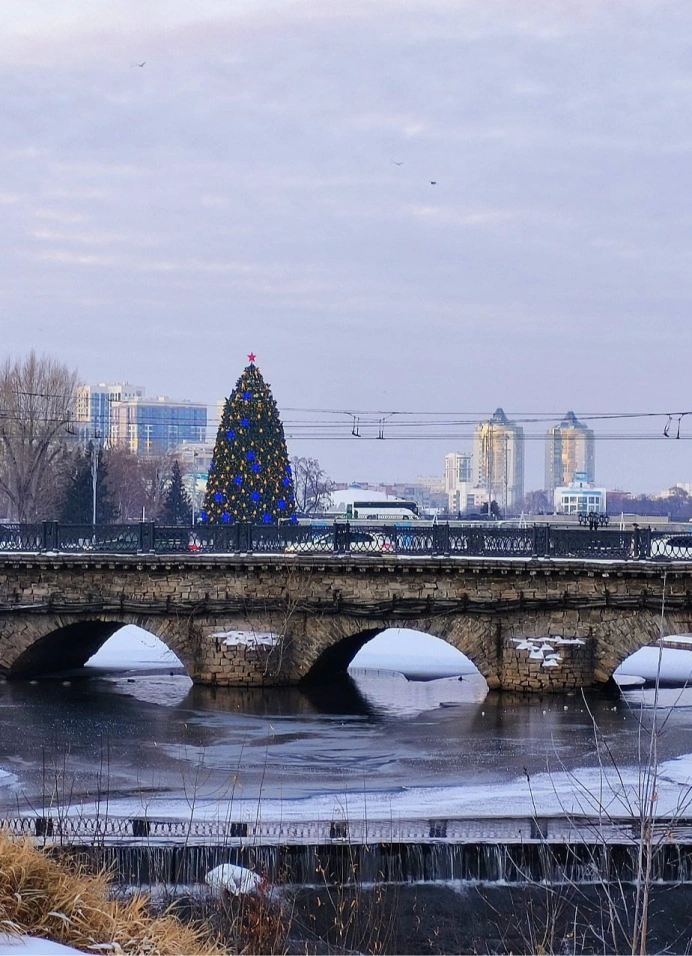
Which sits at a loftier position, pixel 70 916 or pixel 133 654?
pixel 70 916

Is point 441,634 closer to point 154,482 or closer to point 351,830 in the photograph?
point 351,830

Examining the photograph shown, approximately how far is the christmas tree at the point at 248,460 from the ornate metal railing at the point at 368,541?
698 inches

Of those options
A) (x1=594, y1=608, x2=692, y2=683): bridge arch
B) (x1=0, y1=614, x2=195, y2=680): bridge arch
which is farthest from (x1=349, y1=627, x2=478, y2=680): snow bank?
(x1=594, y1=608, x2=692, y2=683): bridge arch

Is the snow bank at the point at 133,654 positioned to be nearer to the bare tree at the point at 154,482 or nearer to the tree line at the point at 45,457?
the tree line at the point at 45,457

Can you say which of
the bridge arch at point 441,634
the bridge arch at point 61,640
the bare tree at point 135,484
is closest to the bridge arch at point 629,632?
the bridge arch at point 441,634

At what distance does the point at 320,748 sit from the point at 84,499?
43.1 metres

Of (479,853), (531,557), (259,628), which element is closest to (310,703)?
(259,628)

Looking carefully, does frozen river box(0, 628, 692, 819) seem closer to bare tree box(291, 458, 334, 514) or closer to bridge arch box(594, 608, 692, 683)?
bridge arch box(594, 608, 692, 683)

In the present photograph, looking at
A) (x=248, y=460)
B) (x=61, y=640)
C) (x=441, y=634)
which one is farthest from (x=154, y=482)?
(x=441, y=634)

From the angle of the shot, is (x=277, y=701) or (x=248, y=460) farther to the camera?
(x=248, y=460)

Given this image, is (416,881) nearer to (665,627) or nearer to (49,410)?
(665,627)

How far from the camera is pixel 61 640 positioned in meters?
35.6

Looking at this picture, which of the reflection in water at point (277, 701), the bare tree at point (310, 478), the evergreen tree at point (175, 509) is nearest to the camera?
the reflection in water at point (277, 701)

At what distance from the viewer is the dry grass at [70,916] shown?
33.8ft
